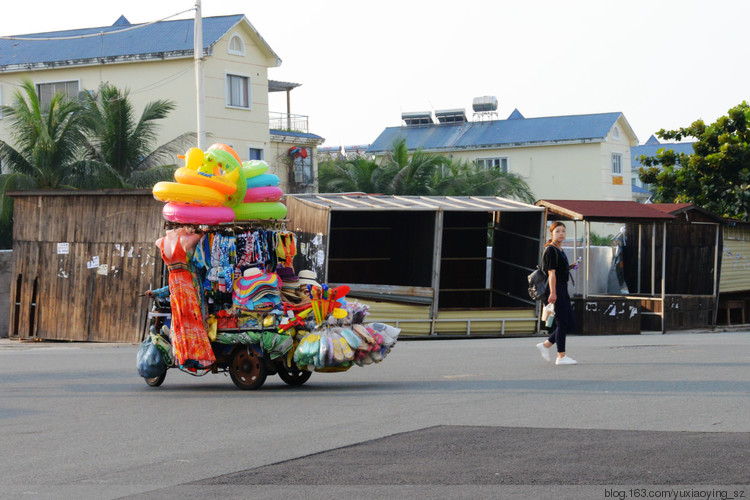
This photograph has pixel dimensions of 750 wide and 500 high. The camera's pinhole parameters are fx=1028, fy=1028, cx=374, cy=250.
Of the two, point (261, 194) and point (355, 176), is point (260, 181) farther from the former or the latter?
point (355, 176)

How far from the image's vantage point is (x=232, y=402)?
10164mm

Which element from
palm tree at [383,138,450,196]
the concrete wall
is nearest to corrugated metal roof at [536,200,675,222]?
the concrete wall

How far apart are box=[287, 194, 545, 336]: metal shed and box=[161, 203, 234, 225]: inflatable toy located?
948cm

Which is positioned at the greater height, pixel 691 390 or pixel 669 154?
pixel 669 154

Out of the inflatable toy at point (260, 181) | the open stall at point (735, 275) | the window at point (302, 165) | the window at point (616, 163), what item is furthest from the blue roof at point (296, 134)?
the inflatable toy at point (260, 181)

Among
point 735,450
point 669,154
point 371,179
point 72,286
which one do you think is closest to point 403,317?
point 72,286

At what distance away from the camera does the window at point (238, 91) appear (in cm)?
3950

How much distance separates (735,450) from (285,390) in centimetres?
533

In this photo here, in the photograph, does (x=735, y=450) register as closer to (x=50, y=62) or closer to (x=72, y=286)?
(x=72, y=286)

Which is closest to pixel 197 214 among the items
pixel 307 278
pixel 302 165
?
pixel 307 278

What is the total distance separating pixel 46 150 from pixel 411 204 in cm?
1409

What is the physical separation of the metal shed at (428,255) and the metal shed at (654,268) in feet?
4.36

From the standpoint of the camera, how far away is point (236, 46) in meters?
39.5

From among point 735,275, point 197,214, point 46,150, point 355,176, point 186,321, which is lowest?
point 186,321
